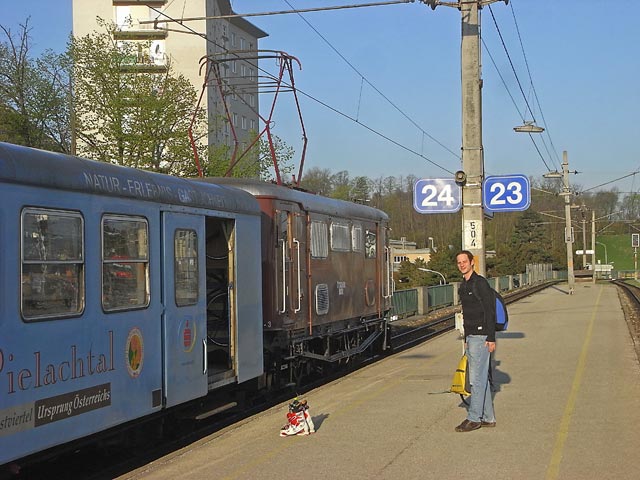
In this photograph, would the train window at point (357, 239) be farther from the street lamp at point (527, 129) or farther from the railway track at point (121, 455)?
the street lamp at point (527, 129)

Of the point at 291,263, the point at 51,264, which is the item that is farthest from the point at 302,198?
the point at 51,264

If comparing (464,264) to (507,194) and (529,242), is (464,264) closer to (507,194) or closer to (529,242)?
(507,194)

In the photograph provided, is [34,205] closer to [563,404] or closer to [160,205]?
[160,205]

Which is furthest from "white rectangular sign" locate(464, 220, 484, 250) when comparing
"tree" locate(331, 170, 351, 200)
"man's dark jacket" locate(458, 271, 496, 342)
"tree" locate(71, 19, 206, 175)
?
"tree" locate(331, 170, 351, 200)

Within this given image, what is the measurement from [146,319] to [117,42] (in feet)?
85.6

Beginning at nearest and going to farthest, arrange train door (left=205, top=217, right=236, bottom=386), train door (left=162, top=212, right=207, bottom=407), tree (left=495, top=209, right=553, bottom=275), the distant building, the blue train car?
1. the blue train car
2. train door (left=162, top=212, right=207, bottom=407)
3. train door (left=205, top=217, right=236, bottom=386)
4. the distant building
5. tree (left=495, top=209, right=553, bottom=275)

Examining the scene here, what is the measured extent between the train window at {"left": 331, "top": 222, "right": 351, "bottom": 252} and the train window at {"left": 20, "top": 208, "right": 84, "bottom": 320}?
7658 millimetres

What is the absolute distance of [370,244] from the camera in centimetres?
1673

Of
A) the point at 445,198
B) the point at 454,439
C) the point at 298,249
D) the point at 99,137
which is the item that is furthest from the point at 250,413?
the point at 99,137

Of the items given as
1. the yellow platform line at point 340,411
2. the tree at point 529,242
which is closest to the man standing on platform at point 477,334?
the yellow platform line at point 340,411

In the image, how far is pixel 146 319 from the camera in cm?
806

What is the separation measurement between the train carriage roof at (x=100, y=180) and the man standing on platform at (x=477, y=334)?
2907mm

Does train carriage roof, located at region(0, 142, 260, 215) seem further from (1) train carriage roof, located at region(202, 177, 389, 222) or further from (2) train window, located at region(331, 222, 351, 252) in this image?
(2) train window, located at region(331, 222, 351, 252)

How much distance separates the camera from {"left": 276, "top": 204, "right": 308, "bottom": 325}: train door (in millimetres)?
Answer: 12008
